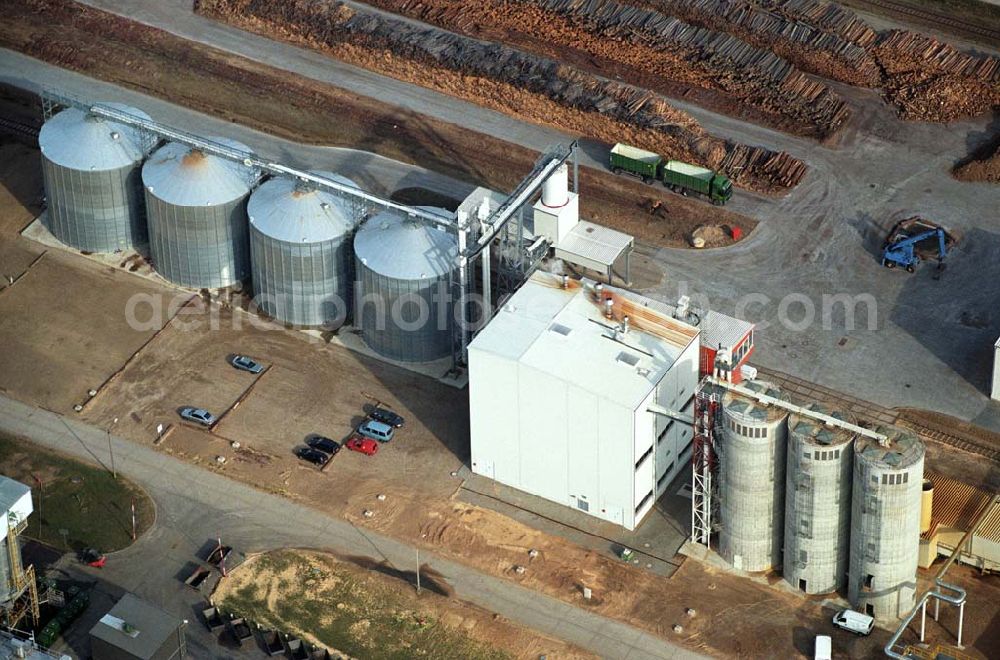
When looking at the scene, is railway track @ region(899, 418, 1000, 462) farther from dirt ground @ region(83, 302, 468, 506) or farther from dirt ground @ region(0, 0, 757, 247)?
dirt ground @ region(83, 302, 468, 506)

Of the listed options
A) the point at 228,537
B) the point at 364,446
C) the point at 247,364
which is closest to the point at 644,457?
the point at 364,446

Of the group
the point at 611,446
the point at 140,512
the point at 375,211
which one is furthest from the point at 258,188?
the point at 611,446

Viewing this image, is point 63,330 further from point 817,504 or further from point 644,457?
point 817,504

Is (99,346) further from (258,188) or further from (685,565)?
(685,565)

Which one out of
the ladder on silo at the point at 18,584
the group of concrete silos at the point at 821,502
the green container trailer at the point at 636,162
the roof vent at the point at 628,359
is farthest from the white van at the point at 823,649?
the green container trailer at the point at 636,162

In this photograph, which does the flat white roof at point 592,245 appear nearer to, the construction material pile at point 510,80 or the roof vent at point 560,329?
the roof vent at point 560,329

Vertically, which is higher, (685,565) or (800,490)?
(800,490)
